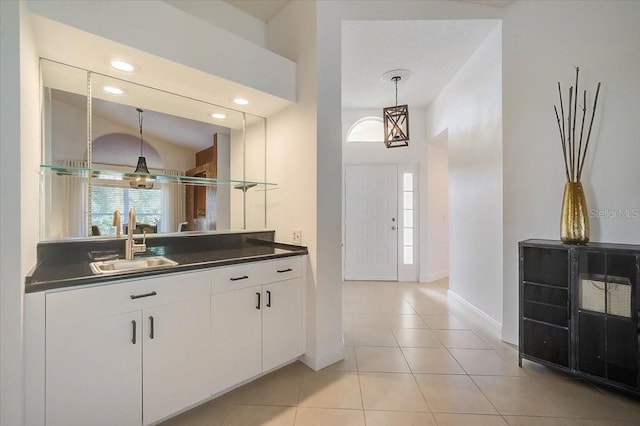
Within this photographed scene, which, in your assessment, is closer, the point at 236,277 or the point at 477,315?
the point at 236,277

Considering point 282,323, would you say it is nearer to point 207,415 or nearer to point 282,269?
point 282,269

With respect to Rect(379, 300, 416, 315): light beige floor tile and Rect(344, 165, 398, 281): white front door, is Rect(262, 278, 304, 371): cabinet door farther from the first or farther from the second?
Rect(344, 165, 398, 281): white front door

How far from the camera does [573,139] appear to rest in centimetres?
210

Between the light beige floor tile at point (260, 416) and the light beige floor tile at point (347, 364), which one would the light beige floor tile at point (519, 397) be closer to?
the light beige floor tile at point (347, 364)

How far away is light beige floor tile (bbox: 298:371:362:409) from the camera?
5.53ft

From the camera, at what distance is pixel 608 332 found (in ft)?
5.78

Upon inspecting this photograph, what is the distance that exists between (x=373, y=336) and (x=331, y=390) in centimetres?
91

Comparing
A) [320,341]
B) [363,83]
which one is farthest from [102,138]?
[363,83]

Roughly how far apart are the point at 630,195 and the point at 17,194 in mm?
3617

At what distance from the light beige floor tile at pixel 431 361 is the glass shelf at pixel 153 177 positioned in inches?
75.1

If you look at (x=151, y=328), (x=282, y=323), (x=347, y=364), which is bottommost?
(x=347, y=364)

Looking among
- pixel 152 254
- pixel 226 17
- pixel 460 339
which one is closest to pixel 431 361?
pixel 460 339

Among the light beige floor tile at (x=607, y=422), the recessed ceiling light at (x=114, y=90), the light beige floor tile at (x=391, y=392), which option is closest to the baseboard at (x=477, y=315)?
the light beige floor tile at (x=607, y=422)

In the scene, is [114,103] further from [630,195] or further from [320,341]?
[630,195]
